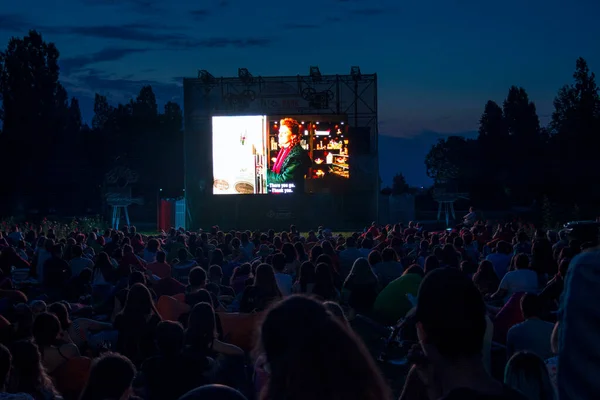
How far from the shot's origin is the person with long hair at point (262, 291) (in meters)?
7.14

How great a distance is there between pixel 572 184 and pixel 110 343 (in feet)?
136

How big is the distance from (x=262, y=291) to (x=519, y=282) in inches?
118

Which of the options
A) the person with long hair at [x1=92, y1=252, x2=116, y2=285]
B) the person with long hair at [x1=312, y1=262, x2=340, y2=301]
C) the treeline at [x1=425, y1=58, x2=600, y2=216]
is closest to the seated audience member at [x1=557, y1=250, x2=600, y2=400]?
the person with long hair at [x1=312, y1=262, x2=340, y2=301]

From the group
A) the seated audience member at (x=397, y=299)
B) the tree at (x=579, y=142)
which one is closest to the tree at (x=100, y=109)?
the tree at (x=579, y=142)

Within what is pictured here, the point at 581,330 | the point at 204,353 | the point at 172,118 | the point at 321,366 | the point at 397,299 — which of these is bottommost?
the point at 397,299

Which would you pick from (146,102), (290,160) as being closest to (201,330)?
(290,160)

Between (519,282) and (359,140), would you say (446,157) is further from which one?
(519,282)

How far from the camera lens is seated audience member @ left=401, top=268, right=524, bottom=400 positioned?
2057 mm

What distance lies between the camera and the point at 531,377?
11.9 ft

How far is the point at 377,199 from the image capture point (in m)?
30.6

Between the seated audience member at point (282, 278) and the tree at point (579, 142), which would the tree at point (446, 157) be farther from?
the seated audience member at point (282, 278)

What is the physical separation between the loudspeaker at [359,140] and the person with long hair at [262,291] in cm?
2255

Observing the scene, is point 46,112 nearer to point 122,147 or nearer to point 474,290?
point 122,147

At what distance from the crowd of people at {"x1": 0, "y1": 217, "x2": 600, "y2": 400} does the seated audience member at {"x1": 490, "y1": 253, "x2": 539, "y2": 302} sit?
0.05 feet
